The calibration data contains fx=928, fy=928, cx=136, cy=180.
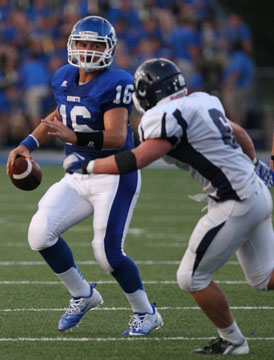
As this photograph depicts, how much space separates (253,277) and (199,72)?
35.3ft

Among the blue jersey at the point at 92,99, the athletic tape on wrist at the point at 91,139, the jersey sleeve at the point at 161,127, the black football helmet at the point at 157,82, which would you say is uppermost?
the black football helmet at the point at 157,82

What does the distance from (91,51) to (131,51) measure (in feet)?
33.9

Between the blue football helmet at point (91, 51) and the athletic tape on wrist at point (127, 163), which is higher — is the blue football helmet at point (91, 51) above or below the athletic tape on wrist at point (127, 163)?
above

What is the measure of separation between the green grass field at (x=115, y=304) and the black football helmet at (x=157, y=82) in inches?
47.7

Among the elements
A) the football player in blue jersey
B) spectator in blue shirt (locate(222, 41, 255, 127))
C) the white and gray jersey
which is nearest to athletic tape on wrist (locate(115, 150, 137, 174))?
the white and gray jersey

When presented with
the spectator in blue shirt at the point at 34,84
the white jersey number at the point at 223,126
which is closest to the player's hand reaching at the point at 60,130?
the white jersey number at the point at 223,126

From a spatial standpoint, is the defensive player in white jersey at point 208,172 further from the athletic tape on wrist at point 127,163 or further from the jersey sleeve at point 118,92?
the jersey sleeve at point 118,92

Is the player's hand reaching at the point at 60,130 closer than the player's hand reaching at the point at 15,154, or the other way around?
the player's hand reaching at the point at 60,130

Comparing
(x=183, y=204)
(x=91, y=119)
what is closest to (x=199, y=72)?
(x=183, y=204)

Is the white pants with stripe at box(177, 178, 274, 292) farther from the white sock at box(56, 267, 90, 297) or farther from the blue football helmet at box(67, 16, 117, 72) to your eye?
the blue football helmet at box(67, 16, 117, 72)

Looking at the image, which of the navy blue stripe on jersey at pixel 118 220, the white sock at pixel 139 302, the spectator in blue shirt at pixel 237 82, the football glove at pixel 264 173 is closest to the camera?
the football glove at pixel 264 173

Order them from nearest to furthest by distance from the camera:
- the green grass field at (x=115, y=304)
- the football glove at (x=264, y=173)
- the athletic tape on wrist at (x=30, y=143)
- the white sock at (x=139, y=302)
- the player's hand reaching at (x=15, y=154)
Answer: the green grass field at (x=115, y=304) < the football glove at (x=264, y=173) < the white sock at (x=139, y=302) < the player's hand reaching at (x=15, y=154) < the athletic tape on wrist at (x=30, y=143)

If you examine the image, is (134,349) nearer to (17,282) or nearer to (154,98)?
(154,98)

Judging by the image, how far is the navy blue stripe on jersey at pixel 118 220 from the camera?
483 centimetres
